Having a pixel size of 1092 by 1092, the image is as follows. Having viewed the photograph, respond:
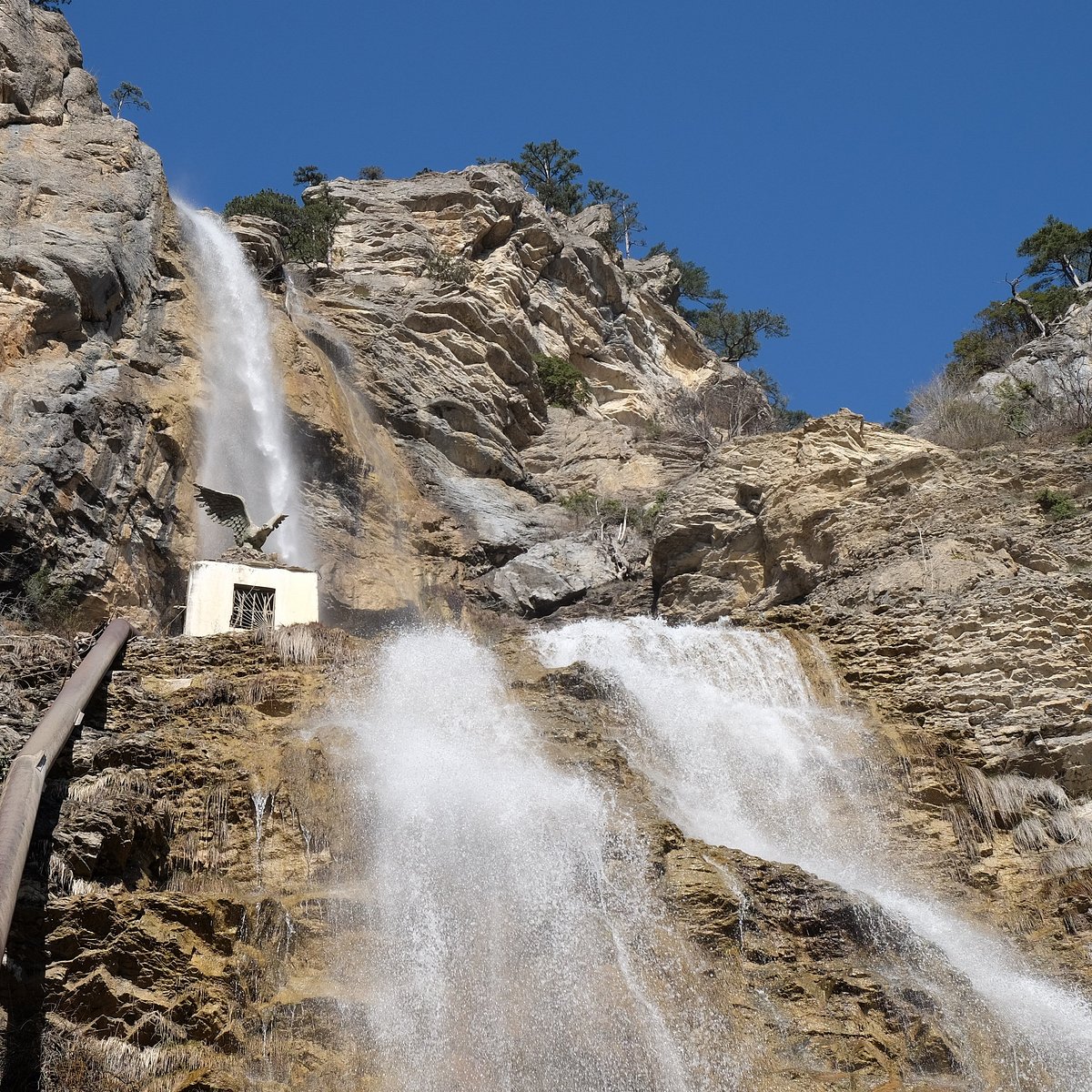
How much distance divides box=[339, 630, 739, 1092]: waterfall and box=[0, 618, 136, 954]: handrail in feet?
8.90

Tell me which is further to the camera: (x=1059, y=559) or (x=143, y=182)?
(x=143, y=182)

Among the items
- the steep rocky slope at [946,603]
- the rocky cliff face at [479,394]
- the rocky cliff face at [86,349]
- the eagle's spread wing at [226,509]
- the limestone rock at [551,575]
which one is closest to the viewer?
the steep rocky slope at [946,603]

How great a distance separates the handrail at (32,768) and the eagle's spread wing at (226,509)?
8227 mm

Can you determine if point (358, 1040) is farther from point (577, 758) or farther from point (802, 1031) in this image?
point (577, 758)

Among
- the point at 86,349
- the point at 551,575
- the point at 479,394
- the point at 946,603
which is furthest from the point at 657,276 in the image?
the point at 946,603

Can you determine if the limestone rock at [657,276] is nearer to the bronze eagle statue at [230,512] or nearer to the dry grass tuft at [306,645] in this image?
the bronze eagle statue at [230,512]

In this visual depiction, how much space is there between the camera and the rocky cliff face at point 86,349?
64.8 ft

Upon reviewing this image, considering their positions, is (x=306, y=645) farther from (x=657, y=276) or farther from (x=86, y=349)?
(x=657, y=276)

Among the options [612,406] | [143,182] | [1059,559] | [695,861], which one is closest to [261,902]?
[695,861]

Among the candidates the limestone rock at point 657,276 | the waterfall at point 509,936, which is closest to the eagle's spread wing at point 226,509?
the waterfall at point 509,936

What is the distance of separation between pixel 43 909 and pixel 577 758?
19.4ft

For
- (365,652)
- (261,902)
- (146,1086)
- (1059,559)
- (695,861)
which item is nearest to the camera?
(146,1086)

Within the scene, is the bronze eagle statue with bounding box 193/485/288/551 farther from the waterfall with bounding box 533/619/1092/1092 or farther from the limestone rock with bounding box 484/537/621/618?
the waterfall with bounding box 533/619/1092/1092

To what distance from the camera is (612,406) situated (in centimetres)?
3794
